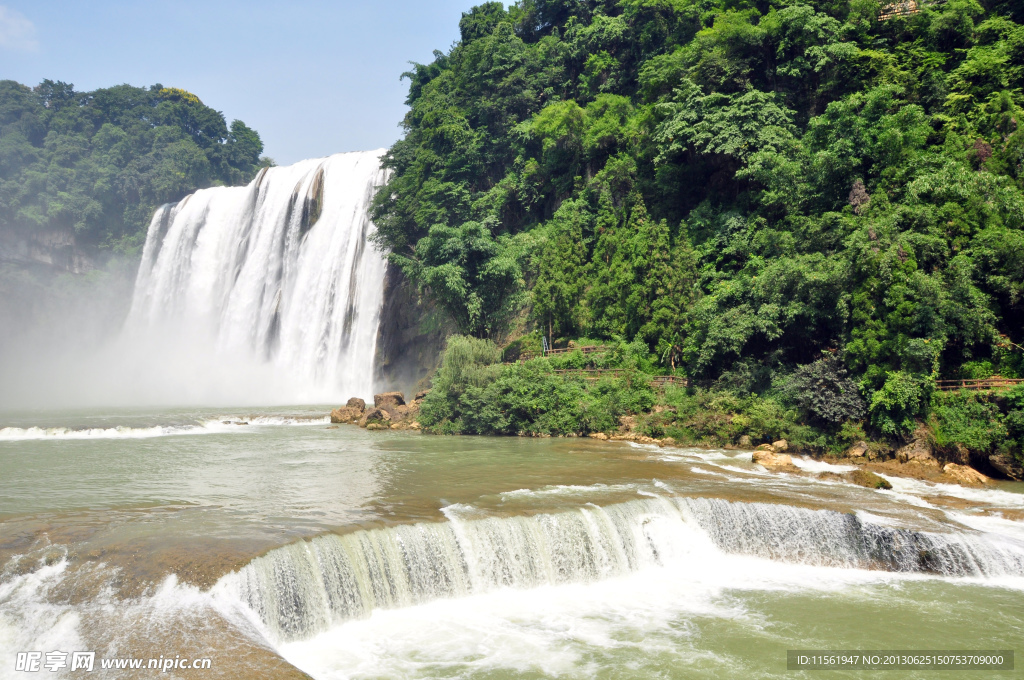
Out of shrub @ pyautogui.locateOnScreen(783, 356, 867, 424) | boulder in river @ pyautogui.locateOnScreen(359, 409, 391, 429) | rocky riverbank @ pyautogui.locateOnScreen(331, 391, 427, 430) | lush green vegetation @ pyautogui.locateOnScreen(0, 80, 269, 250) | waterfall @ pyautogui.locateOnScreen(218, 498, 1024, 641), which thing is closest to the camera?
waterfall @ pyautogui.locateOnScreen(218, 498, 1024, 641)

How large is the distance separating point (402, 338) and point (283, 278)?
1019 centimetres

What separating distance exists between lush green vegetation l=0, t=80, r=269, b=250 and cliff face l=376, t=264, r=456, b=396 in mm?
44757

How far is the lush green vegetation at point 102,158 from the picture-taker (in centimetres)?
7019

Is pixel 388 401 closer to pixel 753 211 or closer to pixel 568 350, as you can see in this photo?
pixel 568 350

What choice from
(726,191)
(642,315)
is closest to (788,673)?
(642,315)

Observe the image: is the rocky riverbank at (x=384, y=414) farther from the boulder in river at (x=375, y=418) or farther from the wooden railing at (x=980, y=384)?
the wooden railing at (x=980, y=384)

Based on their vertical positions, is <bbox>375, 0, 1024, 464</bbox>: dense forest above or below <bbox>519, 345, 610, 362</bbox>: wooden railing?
above

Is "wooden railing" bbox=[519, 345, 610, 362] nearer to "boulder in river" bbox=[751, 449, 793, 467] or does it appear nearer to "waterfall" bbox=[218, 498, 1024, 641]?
"boulder in river" bbox=[751, 449, 793, 467]

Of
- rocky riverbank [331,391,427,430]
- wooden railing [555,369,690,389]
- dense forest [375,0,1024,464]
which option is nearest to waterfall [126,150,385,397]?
dense forest [375,0,1024,464]

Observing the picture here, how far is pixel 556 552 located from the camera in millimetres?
13102

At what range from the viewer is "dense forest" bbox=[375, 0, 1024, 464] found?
19719 mm

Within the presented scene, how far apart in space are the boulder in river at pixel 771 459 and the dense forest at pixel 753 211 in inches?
71.6

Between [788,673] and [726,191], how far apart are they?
25.7m

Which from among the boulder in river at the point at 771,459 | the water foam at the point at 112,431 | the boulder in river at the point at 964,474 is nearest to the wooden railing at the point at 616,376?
the boulder in river at the point at 771,459
